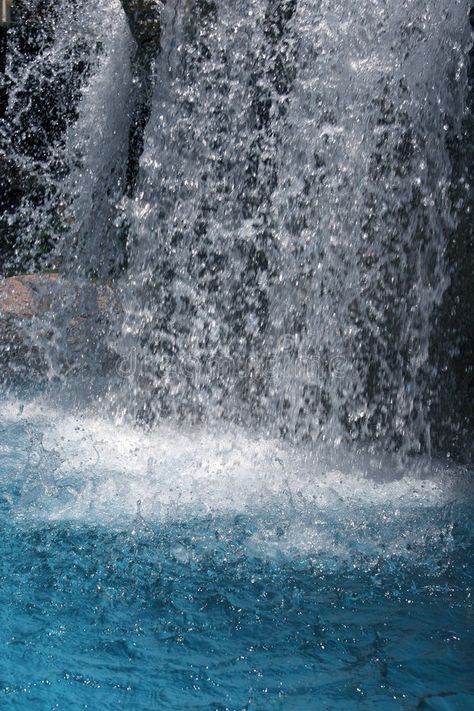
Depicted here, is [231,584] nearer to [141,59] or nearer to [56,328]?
[56,328]

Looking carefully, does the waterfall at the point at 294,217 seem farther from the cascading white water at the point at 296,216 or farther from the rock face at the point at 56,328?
the rock face at the point at 56,328

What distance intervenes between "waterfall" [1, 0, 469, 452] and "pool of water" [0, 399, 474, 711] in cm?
57

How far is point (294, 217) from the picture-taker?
4.60 meters

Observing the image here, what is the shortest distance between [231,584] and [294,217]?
227 centimetres

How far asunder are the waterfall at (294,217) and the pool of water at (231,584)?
568 millimetres

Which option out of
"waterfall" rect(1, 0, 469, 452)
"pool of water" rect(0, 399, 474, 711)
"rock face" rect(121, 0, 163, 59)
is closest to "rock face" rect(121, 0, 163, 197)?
"rock face" rect(121, 0, 163, 59)

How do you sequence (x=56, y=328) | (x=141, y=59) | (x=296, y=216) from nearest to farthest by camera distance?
(x=296, y=216)
(x=141, y=59)
(x=56, y=328)

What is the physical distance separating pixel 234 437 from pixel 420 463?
983 millimetres

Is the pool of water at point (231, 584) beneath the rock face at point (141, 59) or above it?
beneath

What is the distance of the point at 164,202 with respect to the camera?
16.6 feet

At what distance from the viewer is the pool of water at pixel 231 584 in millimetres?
2340

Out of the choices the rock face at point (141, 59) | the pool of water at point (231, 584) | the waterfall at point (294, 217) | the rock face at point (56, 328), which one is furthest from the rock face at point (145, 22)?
the pool of water at point (231, 584)

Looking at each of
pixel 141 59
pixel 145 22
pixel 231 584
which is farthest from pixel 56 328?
pixel 231 584

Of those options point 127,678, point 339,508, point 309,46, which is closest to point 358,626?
point 127,678
